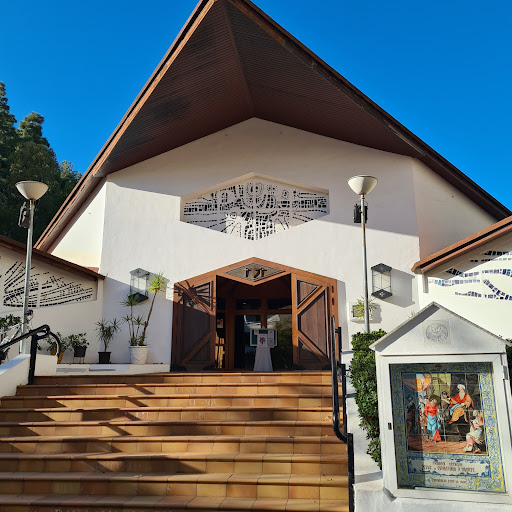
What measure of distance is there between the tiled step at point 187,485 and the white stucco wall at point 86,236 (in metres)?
6.15

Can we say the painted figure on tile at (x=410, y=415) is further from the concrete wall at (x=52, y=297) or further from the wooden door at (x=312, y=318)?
the concrete wall at (x=52, y=297)

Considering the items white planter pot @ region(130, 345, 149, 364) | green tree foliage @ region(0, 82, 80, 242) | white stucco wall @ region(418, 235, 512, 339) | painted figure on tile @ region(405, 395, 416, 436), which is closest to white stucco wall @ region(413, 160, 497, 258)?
white stucco wall @ region(418, 235, 512, 339)

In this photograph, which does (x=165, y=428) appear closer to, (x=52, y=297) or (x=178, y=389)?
(x=178, y=389)

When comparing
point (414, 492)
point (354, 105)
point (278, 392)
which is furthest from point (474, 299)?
point (414, 492)

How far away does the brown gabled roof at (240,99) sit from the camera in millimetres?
8086

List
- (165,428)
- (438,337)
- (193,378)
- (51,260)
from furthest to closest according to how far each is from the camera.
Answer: (51,260) < (193,378) < (165,428) < (438,337)

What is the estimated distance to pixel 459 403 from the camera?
3.69 meters

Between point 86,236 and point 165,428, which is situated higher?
point 86,236

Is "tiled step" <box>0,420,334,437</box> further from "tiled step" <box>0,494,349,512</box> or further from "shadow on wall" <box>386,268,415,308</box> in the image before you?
"shadow on wall" <box>386,268,415,308</box>

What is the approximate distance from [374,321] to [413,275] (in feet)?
3.61

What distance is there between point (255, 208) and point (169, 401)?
16.3 ft

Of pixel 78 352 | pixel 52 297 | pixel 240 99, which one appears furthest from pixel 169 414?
pixel 240 99

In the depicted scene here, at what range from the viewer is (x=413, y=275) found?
943 centimetres

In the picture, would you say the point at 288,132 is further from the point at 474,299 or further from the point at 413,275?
the point at 474,299
